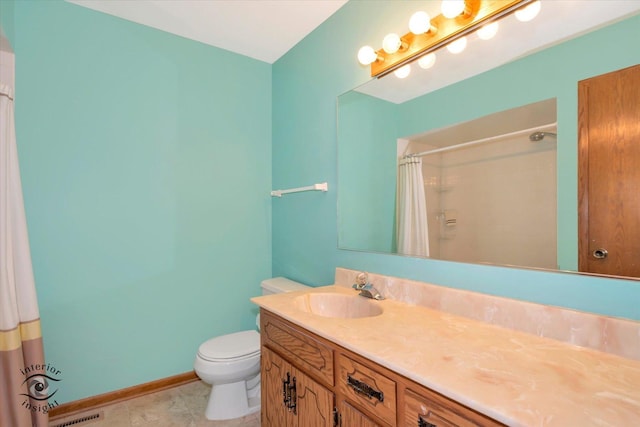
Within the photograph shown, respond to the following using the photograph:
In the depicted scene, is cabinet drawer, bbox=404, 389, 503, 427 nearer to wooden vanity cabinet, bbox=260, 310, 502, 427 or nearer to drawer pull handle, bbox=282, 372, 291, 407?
wooden vanity cabinet, bbox=260, 310, 502, 427

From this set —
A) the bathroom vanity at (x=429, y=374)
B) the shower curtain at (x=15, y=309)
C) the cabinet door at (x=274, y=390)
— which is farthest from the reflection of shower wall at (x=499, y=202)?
the shower curtain at (x=15, y=309)

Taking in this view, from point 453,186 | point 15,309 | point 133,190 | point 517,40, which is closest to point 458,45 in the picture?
point 517,40

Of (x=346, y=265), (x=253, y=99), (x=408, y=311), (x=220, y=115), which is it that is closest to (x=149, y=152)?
(x=220, y=115)

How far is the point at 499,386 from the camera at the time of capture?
68cm

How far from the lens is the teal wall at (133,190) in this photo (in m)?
1.77

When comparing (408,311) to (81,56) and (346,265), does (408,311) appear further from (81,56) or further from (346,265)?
(81,56)

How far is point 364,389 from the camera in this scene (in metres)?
0.92

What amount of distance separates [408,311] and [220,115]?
76.9 inches

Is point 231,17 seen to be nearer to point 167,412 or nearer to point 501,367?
point 501,367

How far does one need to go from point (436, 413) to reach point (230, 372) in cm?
131

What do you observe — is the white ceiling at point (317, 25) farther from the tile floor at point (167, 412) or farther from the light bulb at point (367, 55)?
the tile floor at point (167, 412)

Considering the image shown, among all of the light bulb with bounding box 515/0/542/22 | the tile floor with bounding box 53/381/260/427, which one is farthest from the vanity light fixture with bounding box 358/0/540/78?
the tile floor with bounding box 53/381/260/427

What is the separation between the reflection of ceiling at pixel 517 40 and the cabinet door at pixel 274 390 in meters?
1.42

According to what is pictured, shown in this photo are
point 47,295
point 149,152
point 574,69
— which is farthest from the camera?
point 149,152
